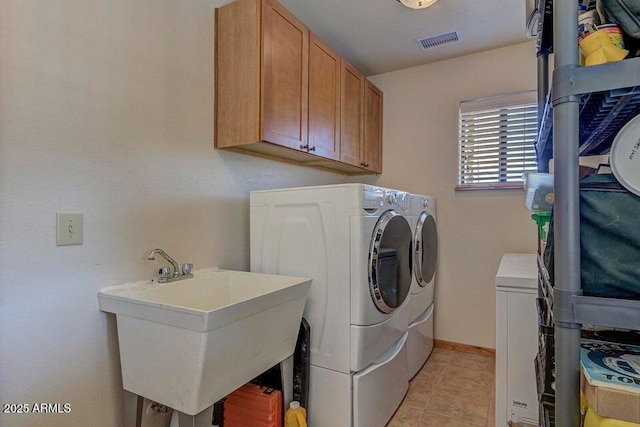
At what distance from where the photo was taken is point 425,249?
2473mm

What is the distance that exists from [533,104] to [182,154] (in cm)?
262

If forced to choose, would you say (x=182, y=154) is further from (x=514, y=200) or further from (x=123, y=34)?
(x=514, y=200)

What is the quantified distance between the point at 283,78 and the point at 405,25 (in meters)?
1.08

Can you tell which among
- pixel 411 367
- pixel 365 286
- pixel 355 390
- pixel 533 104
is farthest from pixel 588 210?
pixel 533 104

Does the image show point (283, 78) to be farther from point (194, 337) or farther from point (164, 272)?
point (194, 337)

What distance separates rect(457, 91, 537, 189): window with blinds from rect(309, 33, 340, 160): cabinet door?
1.18m

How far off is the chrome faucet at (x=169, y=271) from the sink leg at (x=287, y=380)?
2.10 ft

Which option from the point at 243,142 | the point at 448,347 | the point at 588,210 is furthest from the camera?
the point at 448,347

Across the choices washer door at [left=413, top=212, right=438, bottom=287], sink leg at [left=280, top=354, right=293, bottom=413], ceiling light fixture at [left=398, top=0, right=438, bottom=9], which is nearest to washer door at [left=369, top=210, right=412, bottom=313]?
washer door at [left=413, top=212, right=438, bottom=287]

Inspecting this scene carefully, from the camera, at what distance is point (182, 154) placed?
172cm

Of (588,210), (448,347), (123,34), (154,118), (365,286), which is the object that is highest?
(123,34)

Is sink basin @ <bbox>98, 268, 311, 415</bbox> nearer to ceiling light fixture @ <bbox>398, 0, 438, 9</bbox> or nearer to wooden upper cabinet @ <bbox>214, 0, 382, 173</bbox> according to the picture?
wooden upper cabinet @ <bbox>214, 0, 382, 173</bbox>

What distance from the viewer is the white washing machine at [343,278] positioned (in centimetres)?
158

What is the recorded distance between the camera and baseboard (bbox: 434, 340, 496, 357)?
2749 mm
